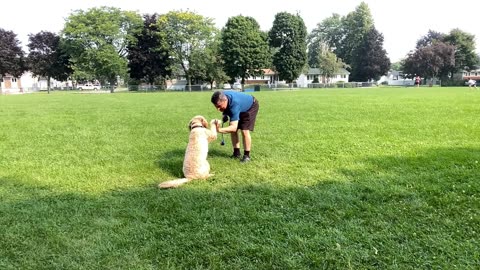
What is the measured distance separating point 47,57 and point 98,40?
19.0 m

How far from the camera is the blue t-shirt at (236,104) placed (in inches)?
258

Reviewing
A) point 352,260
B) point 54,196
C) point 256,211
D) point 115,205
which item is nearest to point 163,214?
point 115,205

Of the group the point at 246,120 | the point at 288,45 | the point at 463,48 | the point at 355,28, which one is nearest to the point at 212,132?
the point at 246,120

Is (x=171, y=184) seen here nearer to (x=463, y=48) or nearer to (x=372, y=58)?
(x=372, y=58)

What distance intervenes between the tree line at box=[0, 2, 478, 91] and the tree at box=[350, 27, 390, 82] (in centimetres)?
905

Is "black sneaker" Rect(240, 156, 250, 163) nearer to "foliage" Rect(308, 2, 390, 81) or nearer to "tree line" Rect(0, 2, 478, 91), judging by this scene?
"tree line" Rect(0, 2, 478, 91)

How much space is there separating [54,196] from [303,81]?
309 ft

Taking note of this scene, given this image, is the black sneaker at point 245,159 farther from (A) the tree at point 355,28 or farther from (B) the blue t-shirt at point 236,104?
(A) the tree at point 355,28

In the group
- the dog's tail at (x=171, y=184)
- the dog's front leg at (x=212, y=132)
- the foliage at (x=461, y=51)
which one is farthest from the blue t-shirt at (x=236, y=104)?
the foliage at (x=461, y=51)

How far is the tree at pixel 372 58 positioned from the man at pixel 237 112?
80383 mm

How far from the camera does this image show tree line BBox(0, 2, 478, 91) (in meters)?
62.1

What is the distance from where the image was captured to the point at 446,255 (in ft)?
10.5

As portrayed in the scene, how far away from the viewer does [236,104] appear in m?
6.61

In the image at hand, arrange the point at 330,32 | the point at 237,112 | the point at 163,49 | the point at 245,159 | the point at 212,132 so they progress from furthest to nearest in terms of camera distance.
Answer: the point at 330,32 < the point at 163,49 < the point at 245,159 < the point at 237,112 < the point at 212,132
